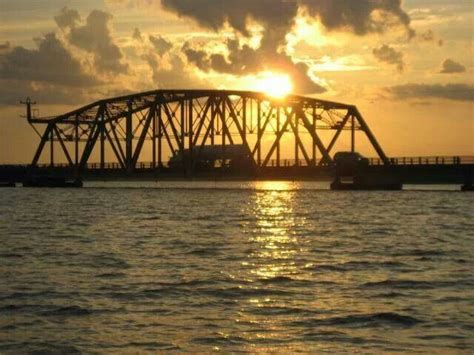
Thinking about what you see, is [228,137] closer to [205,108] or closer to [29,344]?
[205,108]

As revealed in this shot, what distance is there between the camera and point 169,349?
22250 mm

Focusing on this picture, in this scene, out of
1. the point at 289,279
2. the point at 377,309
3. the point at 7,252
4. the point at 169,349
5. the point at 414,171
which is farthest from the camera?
the point at 414,171

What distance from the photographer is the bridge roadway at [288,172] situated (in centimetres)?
13412

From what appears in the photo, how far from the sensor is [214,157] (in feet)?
563

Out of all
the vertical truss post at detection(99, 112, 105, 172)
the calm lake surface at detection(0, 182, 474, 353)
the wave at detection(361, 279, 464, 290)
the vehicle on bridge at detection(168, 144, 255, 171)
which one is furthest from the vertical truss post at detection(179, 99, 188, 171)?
the wave at detection(361, 279, 464, 290)

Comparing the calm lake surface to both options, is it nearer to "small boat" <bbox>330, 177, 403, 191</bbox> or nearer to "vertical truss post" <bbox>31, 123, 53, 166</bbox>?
"small boat" <bbox>330, 177, 403, 191</bbox>

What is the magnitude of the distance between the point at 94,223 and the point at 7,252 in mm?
23848

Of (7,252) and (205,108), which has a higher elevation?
(205,108)

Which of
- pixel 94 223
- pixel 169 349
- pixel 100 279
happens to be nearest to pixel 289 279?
pixel 100 279

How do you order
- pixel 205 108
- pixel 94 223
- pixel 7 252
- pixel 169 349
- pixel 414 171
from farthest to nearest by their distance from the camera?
pixel 205 108 → pixel 414 171 → pixel 94 223 → pixel 7 252 → pixel 169 349

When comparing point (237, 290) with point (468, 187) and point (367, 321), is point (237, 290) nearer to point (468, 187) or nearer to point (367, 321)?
point (367, 321)

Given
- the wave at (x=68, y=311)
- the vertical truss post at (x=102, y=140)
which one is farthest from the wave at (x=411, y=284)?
the vertical truss post at (x=102, y=140)

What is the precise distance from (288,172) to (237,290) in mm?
126603

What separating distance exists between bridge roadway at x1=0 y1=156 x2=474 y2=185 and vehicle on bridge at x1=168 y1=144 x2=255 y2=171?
2239 millimetres
